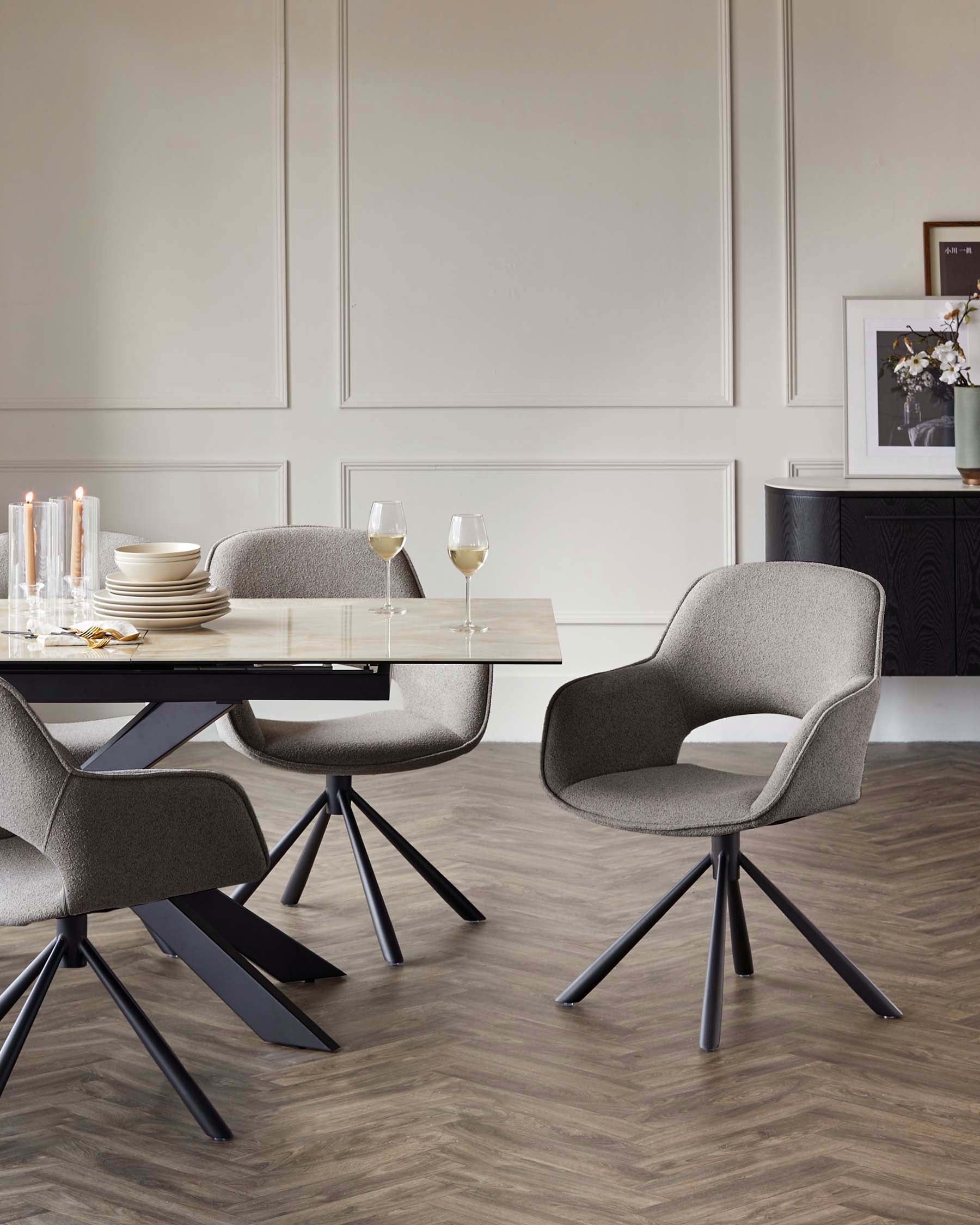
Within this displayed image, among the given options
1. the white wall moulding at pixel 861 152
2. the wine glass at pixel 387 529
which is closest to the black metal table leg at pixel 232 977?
the wine glass at pixel 387 529

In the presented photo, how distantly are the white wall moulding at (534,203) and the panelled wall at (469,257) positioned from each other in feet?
0.03

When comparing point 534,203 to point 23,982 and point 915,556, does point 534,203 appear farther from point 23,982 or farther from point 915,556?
point 23,982

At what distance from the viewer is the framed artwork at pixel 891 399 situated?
190 inches

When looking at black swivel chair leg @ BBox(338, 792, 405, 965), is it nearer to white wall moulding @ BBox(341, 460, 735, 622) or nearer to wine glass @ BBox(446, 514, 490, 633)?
wine glass @ BBox(446, 514, 490, 633)

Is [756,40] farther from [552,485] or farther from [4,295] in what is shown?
[4,295]

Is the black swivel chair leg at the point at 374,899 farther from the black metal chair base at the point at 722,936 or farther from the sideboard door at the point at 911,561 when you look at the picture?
the sideboard door at the point at 911,561

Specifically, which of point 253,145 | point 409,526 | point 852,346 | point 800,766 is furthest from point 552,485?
point 800,766

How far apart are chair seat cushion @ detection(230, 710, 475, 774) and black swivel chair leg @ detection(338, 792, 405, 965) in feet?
0.56

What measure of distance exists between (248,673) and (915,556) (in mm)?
2901

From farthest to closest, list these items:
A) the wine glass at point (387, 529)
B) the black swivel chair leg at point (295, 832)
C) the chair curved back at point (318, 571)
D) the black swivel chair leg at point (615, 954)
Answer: the chair curved back at point (318, 571) < the black swivel chair leg at point (295, 832) < the black swivel chair leg at point (615, 954) < the wine glass at point (387, 529)

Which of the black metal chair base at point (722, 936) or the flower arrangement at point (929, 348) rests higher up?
the flower arrangement at point (929, 348)

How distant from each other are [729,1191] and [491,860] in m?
1.67

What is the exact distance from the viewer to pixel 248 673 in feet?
7.33

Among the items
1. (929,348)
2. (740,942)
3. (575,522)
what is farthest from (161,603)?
(929,348)
